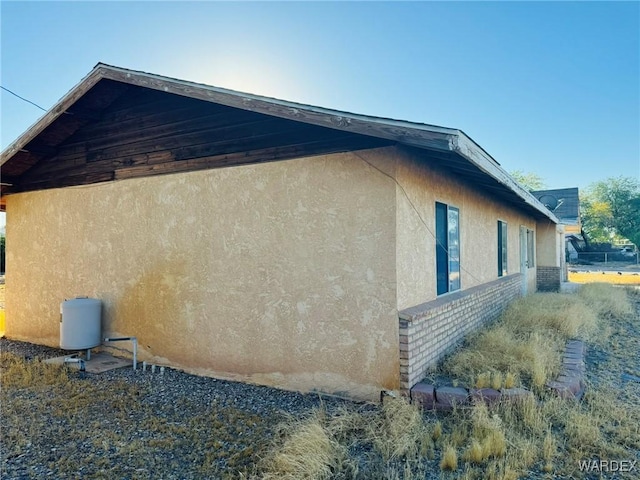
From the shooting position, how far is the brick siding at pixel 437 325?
4480 mm

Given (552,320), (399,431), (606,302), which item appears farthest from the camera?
(606,302)

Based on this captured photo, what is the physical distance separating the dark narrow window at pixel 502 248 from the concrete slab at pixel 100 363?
8713mm

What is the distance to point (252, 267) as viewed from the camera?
217 inches

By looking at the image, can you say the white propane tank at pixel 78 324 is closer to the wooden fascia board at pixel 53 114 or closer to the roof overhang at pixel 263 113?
the roof overhang at pixel 263 113

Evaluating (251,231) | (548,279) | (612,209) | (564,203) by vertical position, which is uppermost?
(612,209)

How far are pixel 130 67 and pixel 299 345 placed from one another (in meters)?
4.67

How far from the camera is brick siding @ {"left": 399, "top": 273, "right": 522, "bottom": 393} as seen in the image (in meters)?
4.48

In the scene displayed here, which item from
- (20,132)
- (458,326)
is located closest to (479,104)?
(458,326)

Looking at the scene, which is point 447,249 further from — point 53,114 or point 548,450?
point 53,114

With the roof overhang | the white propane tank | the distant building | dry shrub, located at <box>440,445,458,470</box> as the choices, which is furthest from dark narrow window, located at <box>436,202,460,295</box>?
the distant building

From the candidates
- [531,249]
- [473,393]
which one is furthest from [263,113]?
[531,249]

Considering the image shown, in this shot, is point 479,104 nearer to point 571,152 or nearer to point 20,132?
point 20,132

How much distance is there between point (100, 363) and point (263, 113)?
4.93 m

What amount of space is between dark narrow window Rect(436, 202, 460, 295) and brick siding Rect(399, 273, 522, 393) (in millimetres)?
205
